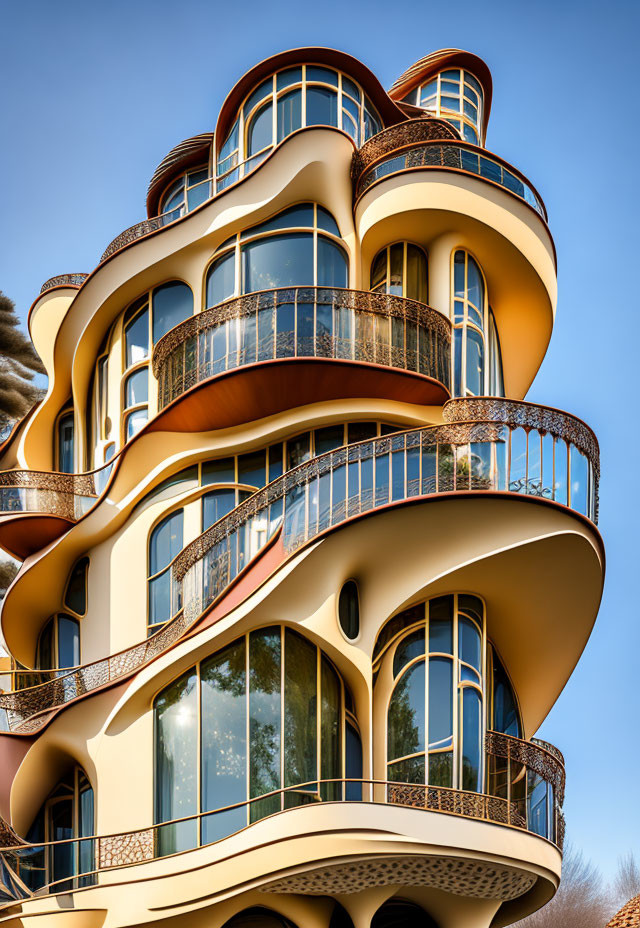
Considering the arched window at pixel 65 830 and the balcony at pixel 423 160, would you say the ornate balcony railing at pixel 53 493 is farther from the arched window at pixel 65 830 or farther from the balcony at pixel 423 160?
the balcony at pixel 423 160

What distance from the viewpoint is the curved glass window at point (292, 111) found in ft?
76.5

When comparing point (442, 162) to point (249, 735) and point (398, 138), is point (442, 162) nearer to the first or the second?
point (398, 138)

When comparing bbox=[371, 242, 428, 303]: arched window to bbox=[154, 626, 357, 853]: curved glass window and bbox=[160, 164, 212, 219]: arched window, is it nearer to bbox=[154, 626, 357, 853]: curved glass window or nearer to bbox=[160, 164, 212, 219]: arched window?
bbox=[160, 164, 212, 219]: arched window

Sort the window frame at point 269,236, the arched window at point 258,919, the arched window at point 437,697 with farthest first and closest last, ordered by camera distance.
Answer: the window frame at point 269,236 < the arched window at point 437,697 < the arched window at point 258,919

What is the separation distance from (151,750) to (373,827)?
151 inches

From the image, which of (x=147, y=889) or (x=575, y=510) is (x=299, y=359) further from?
(x=147, y=889)

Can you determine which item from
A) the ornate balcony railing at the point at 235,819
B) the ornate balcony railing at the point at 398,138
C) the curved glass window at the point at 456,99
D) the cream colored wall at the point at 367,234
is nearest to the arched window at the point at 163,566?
the cream colored wall at the point at 367,234

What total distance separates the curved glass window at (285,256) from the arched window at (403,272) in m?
0.66

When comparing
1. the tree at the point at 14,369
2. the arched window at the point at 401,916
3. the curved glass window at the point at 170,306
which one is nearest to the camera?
the arched window at the point at 401,916

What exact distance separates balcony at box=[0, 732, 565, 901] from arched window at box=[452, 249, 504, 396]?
622 cm

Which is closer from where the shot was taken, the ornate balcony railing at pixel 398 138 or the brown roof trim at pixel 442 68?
the ornate balcony railing at pixel 398 138

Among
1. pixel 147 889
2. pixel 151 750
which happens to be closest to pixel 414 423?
pixel 151 750

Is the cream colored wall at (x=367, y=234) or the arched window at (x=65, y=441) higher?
the cream colored wall at (x=367, y=234)

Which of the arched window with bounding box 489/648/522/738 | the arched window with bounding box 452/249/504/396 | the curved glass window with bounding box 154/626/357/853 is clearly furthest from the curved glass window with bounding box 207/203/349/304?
the arched window with bounding box 489/648/522/738
